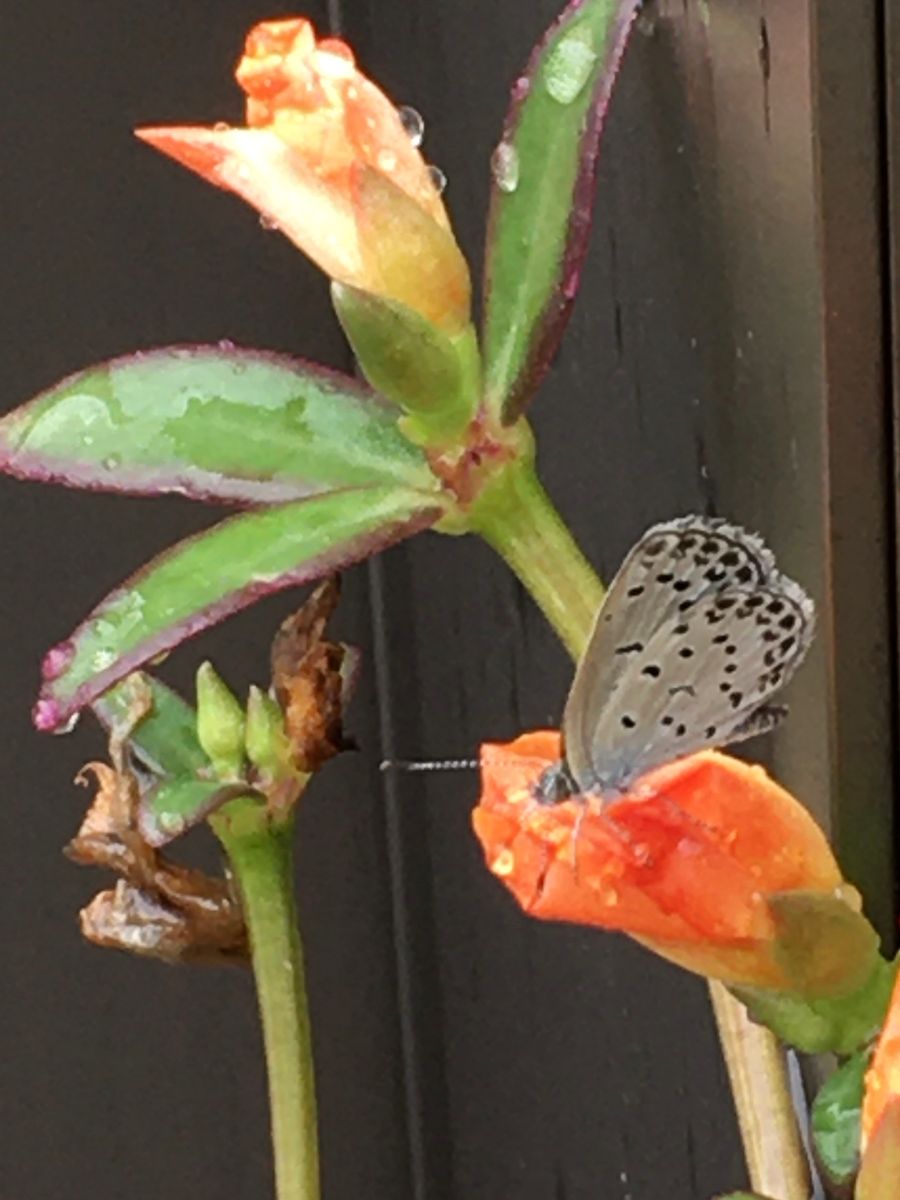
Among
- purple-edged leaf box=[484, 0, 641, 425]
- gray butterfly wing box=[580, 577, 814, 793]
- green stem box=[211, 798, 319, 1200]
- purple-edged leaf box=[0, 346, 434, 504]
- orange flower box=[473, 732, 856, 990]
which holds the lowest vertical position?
green stem box=[211, 798, 319, 1200]

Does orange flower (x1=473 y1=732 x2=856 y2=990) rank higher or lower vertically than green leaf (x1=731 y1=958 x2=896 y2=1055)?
higher

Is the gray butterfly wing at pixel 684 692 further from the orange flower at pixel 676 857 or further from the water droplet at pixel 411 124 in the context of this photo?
the water droplet at pixel 411 124

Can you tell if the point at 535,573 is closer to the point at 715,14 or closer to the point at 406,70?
the point at 715,14

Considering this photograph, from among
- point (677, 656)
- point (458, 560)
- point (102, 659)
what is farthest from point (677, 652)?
point (458, 560)

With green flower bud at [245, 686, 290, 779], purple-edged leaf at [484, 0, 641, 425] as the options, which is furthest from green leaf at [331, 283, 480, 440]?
green flower bud at [245, 686, 290, 779]

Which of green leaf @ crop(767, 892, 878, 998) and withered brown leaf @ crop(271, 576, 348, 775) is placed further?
withered brown leaf @ crop(271, 576, 348, 775)

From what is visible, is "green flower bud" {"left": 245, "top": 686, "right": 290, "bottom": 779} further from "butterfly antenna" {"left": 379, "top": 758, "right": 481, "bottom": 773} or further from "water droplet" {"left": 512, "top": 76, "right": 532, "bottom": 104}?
"water droplet" {"left": 512, "top": 76, "right": 532, "bottom": 104}

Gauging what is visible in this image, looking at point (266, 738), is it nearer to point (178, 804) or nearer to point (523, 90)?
point (178, 804)
